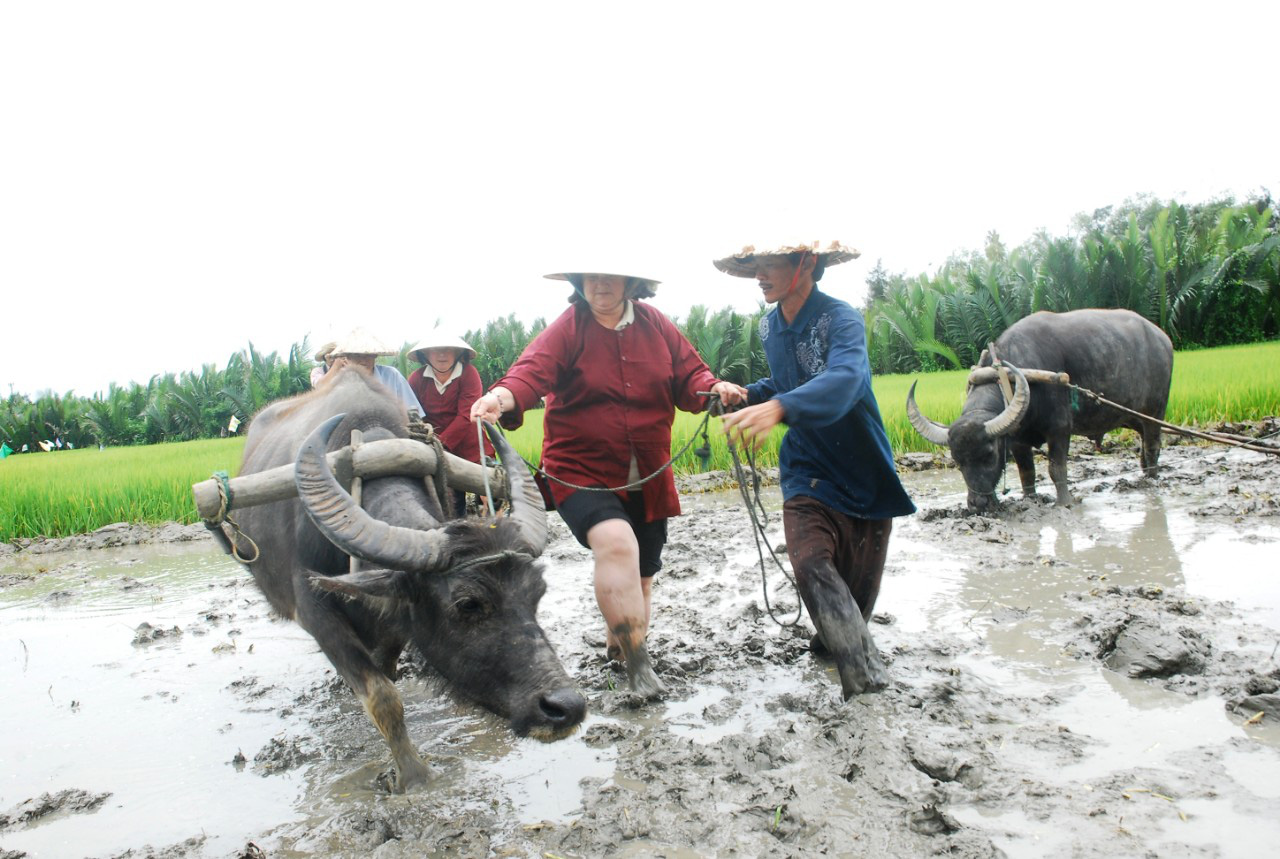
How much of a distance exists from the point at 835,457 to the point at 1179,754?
1.42 m

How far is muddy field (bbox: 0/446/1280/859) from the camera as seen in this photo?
95.7 inches

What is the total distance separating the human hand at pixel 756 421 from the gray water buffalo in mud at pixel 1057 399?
429 centimetres

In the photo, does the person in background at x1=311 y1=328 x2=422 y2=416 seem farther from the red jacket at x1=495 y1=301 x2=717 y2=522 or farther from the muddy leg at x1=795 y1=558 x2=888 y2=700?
the muddy leg at x1=795 y1=558 x2=888 y2=700

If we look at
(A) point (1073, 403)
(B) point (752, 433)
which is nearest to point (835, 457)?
(B) point (752, 433)

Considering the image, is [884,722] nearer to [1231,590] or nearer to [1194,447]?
[1231,590]

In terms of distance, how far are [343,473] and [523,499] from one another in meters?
0.62

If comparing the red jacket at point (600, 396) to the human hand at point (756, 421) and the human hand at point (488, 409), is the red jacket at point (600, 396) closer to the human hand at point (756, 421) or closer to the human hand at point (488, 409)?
the human hand at point (488, 409)

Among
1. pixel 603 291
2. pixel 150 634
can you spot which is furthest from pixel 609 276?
pixel 150 634


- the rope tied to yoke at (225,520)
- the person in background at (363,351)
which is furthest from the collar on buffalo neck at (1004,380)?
the rope tied to yoke at (225,520)

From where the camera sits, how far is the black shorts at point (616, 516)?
3.64 m

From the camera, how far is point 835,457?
3434 millimetres

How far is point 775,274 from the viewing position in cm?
337

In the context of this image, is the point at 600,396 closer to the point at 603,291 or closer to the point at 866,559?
the point at 603,291

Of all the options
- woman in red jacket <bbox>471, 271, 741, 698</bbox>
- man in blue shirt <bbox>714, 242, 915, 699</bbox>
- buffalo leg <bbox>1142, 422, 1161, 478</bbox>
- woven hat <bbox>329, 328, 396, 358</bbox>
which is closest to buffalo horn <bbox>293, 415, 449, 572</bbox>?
woman in red jacket <bbox>471, 271, 741, 698</bbox>
